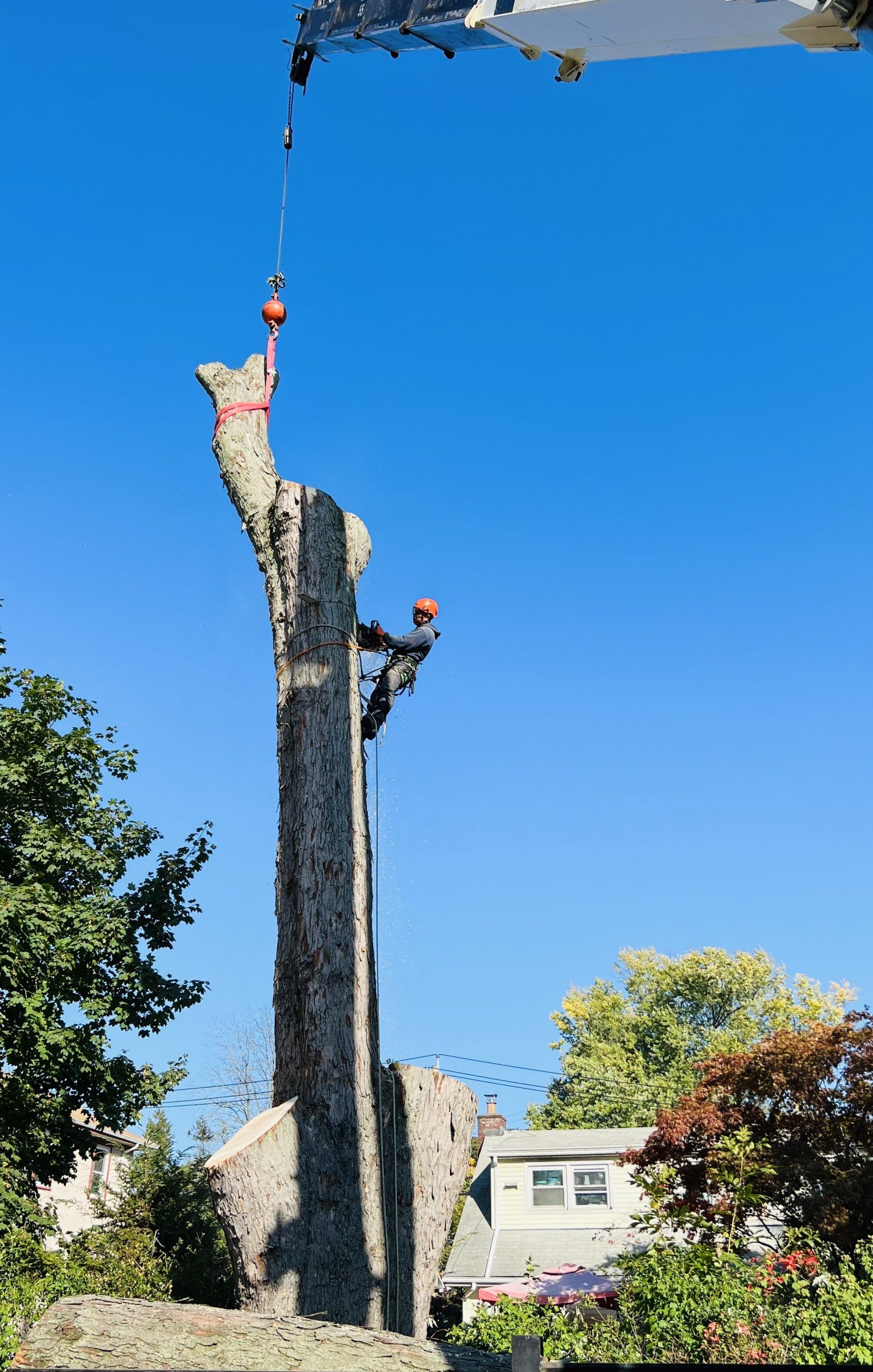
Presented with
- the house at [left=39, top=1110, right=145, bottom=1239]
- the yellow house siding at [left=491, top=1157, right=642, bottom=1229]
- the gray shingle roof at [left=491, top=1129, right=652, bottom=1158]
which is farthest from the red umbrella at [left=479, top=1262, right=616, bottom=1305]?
the house at [left=39, top=1110, right=145, bottom=1239]

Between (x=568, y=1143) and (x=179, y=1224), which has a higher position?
(x=568, y=1143)

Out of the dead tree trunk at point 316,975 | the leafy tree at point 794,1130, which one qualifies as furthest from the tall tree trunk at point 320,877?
the leafy tree at point 794,1130

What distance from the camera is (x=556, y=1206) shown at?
802 inches

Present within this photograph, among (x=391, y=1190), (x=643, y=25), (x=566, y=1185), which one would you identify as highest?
(x=643, y=25)

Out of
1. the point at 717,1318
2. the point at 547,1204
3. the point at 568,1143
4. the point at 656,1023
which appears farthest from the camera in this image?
the point at 656,1023

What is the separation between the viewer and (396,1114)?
5246mm

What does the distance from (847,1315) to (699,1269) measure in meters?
1.58

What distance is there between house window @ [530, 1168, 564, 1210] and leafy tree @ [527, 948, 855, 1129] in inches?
500

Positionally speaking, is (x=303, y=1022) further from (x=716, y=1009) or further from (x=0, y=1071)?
(x=716, y=1009)

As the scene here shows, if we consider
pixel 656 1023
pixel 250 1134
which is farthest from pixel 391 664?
pixel 656 1023

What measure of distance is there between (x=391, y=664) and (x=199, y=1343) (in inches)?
144

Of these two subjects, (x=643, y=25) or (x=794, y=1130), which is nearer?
(x=643, y=25)

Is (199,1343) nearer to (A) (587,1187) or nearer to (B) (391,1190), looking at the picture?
(B) (391,1190)

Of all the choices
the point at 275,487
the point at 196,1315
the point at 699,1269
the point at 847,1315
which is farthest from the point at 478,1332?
the point at 275,487
